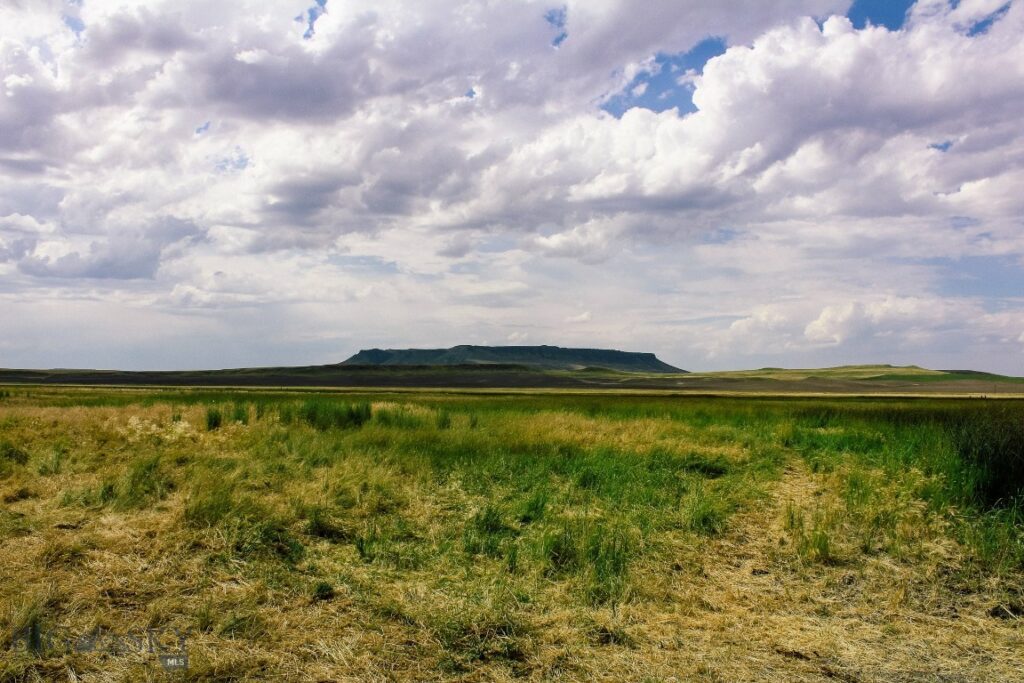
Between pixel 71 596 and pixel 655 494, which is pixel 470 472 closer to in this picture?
pixel 655 494

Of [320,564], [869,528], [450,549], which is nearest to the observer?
[320,564]

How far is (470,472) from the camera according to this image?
1548 cm

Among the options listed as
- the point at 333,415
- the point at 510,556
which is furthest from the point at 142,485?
the point at 333,415

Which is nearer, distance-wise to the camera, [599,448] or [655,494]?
[655,494]

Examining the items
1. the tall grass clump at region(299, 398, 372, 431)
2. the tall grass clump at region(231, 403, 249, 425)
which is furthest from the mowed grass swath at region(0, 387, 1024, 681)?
the tall grass clump at region(299, 398, 372, 431)

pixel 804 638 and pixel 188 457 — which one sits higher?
pixel 188 457

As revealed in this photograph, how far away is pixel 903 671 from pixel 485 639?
14.7ft


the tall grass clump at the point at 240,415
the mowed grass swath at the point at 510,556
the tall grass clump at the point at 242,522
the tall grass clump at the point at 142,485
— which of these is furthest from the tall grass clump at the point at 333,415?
the tall grass clump at the point at 242,522

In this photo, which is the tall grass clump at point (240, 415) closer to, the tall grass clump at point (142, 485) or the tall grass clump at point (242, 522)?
the tall grass clump at point (142, 485)

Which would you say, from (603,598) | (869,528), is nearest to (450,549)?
(603,598)

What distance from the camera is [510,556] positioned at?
10266mm

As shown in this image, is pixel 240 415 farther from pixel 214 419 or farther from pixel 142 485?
pixel 142 485

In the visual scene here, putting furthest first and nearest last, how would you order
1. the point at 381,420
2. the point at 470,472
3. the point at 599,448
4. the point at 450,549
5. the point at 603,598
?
1. the point at 381,420
2. the point at 599,448
3. the point at 470,472
4. the point at 450,549
5. the point at 603,598

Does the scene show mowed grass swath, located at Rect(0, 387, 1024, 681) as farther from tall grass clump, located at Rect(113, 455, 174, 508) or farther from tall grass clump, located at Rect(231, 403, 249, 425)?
tall grass clump, located at Rect(231, 403, 249, 425)
